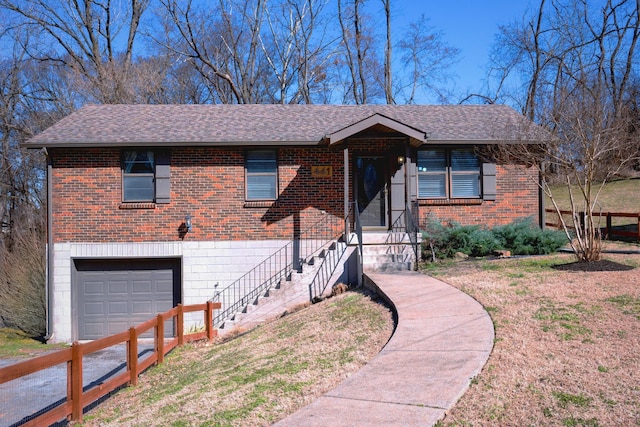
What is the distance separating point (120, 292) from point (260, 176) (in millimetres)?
4662

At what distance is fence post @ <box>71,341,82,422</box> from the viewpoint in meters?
6.98

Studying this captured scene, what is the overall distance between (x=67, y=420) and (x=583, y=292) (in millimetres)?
7330

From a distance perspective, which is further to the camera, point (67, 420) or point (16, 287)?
point (16, 287)

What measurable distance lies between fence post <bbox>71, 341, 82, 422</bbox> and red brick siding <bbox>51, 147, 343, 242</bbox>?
8.27m

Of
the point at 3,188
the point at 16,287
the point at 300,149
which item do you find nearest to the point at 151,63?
the point at 3,188

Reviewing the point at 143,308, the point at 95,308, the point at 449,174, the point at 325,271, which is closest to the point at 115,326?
the point at 95,308

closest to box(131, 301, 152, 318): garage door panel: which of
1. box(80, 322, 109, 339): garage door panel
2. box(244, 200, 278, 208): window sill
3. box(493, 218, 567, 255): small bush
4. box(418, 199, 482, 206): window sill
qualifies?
box(80, 322, 109, 339): garage door panel

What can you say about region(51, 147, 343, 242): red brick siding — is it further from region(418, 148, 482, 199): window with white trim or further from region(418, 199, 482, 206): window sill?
region(418, 148, 482, 199): window with white trim

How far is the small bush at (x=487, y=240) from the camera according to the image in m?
14.3

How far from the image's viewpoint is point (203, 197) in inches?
602

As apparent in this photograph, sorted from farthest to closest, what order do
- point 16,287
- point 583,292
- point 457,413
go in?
point 16,287, point 583,292, point 457,413

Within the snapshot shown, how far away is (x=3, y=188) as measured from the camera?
29.0 m

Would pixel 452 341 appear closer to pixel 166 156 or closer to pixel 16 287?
pixel 166 156

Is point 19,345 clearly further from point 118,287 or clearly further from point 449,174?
point 449,174
